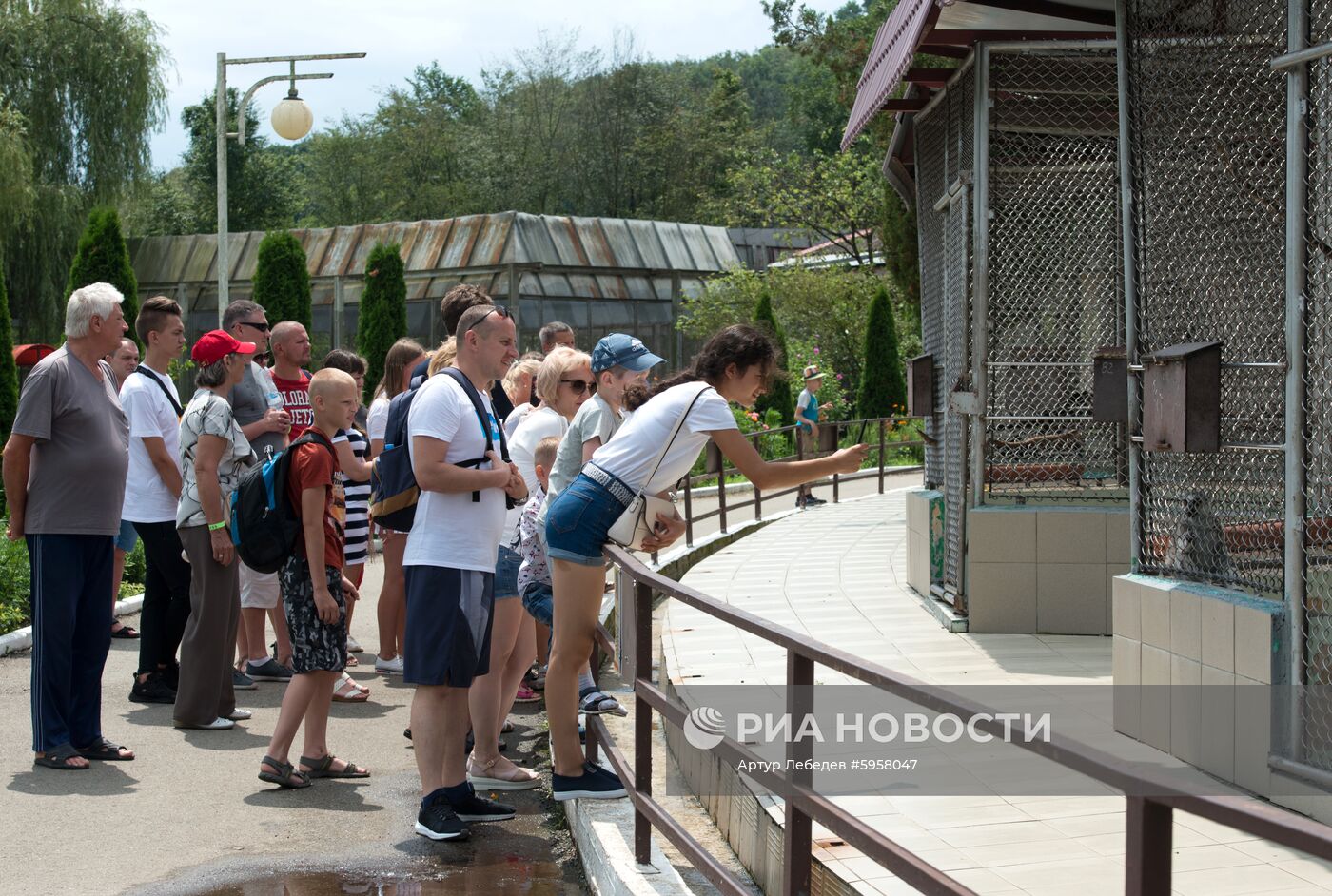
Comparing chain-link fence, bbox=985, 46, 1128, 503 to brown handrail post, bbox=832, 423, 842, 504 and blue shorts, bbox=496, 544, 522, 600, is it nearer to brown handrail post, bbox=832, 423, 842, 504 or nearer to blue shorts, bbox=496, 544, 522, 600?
blue shorts, bbox=496, 544, 522, 600

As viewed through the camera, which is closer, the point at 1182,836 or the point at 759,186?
the point at 1182,836

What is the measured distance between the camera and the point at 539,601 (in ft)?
19.1

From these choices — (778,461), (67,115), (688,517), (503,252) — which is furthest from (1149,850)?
(67,115)

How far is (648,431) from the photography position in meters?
4.62

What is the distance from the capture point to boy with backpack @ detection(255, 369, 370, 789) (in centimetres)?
570

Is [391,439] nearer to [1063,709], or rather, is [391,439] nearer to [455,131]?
[1063,709]

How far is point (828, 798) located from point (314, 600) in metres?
3.16

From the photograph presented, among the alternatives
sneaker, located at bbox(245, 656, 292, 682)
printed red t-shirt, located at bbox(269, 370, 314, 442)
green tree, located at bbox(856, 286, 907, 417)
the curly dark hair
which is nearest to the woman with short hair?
sneaker, located at bbox(245, 656, 292, 682)

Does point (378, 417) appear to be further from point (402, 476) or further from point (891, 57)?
point (891, 57)

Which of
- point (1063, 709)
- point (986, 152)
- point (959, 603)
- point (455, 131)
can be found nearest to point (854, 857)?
point (1063, 709)

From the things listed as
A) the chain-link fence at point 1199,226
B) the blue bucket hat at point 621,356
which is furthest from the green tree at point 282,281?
the chain-link fence at point 1199,226

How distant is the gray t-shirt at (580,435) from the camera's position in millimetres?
5777

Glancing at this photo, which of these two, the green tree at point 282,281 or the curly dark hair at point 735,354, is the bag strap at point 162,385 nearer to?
the curly dark hair at point 735,354

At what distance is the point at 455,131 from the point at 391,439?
5746 cm
